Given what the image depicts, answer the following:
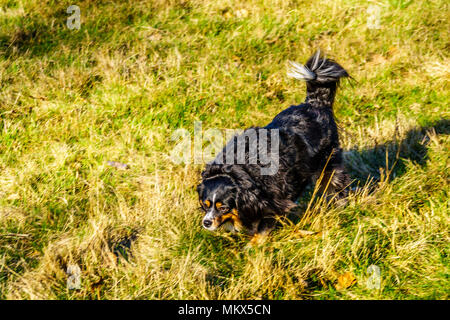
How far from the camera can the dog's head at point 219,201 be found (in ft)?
11.4

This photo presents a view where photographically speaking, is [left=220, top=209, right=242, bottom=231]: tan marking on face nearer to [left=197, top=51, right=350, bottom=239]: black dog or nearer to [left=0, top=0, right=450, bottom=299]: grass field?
[left=197, top=51, right=350, bottom=239]: black dog

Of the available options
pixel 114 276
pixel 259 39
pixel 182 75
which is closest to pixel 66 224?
pixel 114 276

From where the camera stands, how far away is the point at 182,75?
5.17 meters

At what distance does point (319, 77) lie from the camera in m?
4.15

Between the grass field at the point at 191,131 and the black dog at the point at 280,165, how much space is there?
0.18m

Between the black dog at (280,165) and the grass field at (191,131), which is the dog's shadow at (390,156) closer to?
the grass field at (191,131)

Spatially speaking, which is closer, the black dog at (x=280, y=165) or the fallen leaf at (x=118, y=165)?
the black dog at (x=280, y=165)

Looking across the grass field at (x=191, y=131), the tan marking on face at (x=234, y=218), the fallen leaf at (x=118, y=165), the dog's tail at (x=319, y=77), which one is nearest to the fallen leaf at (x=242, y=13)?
the grass field at (x=191, y=131)

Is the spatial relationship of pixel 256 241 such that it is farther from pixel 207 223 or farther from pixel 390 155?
pixel 390 155

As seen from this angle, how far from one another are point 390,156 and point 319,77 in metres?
1.09

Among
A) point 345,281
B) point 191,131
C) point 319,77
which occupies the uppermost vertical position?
point 319,77

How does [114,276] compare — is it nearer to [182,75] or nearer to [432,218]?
[432,218]

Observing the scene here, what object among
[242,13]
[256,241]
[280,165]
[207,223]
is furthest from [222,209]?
[242,13]

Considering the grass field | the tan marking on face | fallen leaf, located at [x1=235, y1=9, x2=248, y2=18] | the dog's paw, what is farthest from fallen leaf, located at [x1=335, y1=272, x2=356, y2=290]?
fallen leaf, located at [x1=235, y1=9, x2=248, y2=18]
